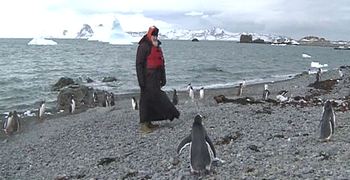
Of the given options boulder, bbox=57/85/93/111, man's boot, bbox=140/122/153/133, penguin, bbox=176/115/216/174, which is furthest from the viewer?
boulder, bbox=57/85/93/111

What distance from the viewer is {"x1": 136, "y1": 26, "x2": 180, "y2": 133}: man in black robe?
10977 mm

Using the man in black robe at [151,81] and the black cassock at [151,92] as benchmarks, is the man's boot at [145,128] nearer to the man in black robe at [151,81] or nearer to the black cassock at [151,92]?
the man in black robe at [151,81]

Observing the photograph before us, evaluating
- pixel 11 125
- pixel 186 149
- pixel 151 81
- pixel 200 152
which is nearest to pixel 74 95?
pixel 11 125

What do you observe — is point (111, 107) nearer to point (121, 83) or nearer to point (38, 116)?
point (38, 116)

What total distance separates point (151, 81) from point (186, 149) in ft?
8.85

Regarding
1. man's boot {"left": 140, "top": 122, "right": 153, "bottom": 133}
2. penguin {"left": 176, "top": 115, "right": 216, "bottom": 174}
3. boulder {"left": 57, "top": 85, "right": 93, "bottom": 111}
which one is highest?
penguin {"left": 176, "top": 115, "right": 216, "bottom": 174}

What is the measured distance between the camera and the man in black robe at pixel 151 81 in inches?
432

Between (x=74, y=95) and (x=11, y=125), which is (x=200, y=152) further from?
(x=74, y=95)

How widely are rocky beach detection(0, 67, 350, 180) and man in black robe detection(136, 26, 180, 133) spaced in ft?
1.32

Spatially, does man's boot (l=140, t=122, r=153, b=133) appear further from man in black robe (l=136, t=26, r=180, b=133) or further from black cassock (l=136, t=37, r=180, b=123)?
black cassock (l=136, t=37, r=180, b=123)

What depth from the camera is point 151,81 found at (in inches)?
443

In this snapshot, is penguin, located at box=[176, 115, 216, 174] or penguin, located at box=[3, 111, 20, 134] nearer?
penguin, located at box=[176, 115, 216, 174]

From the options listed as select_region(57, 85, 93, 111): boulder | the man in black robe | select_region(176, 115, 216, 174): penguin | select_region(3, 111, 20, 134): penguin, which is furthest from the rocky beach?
select_region(57, 85, 93, 111): boulder

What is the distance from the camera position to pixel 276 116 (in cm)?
1311
